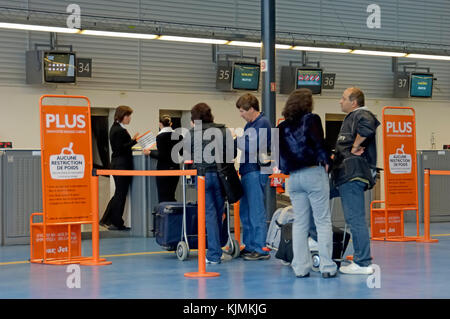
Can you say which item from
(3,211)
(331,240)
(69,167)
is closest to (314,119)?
(331,240)

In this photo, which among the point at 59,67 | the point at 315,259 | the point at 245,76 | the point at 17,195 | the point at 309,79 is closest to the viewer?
the point at 315,259

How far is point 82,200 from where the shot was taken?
7.43m

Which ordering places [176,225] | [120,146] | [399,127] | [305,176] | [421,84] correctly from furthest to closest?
1. [421,84]
2. [120,146]
3. [399,127]
4. [176,225]
5. [305,176]

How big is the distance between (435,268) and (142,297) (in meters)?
3.03

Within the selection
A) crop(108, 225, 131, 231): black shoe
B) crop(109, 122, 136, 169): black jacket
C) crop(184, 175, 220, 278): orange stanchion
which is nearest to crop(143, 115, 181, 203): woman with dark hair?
crop(109, 122, 136, 169): black jacket

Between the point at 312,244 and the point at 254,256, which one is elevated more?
the point at 312,244

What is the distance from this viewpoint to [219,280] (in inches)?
242

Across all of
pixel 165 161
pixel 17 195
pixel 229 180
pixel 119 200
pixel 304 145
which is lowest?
pixel 119 200

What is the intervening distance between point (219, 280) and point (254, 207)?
4.21 ft

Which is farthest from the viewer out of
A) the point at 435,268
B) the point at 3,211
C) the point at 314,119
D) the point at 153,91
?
the point at 153,91

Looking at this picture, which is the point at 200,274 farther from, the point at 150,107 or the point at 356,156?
the point at 150,107

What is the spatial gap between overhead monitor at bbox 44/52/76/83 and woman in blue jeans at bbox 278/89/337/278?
6.98 m

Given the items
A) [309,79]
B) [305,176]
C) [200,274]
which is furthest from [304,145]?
A: [309,79]
